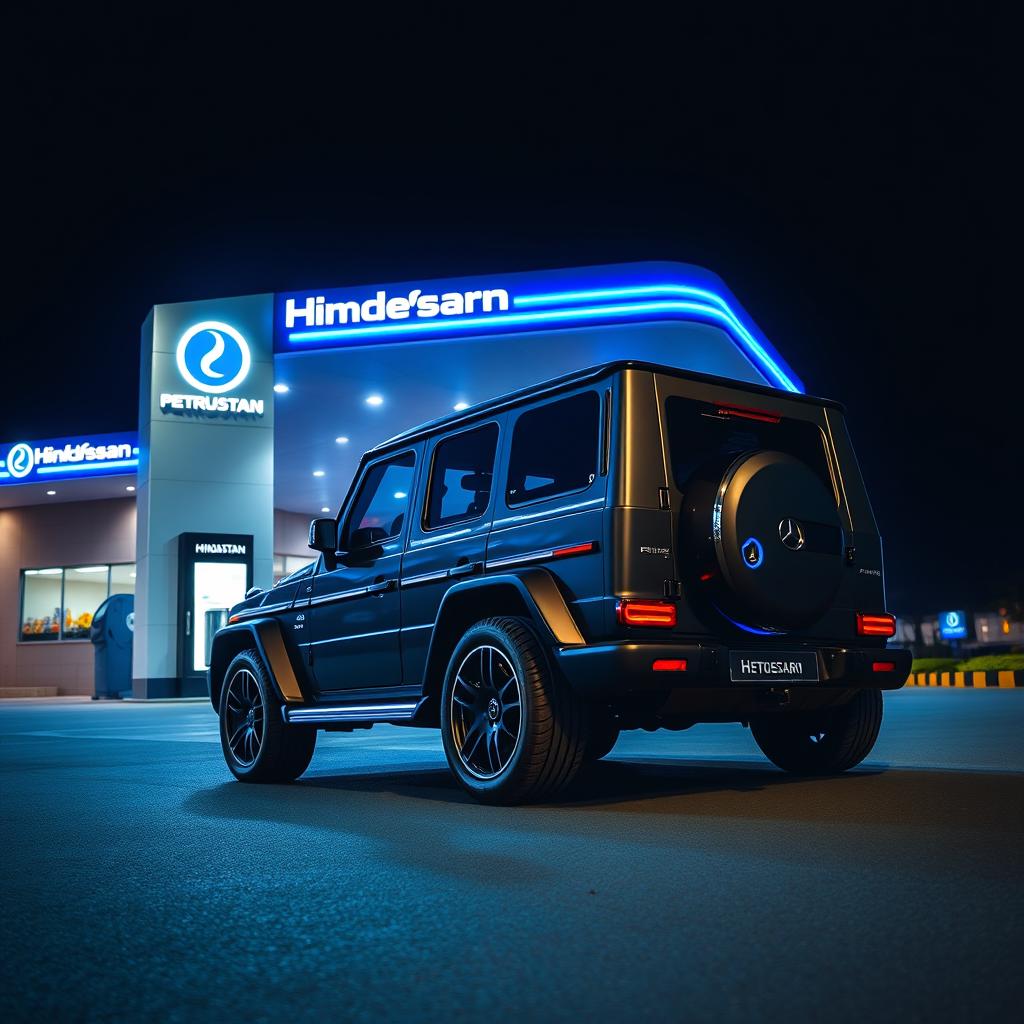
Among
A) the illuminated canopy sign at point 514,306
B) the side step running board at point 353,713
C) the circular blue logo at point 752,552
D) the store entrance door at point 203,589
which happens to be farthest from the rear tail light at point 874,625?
the store entrance door at point 203,589

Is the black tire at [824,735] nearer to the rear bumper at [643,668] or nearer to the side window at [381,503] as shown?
the rear bumper at [643,668]

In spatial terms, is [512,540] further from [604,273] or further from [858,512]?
[604,273]

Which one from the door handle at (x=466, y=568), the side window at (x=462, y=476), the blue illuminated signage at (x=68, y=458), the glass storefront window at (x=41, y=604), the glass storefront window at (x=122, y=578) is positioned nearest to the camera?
the door handle at (x=466, y=568)

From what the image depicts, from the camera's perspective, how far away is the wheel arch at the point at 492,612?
5.42 m

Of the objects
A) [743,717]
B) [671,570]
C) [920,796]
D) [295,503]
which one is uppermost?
[295,503]

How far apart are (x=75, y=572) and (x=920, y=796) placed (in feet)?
113

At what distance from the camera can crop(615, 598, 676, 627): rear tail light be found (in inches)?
207

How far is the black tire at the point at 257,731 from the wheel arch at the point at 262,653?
0.07 meters

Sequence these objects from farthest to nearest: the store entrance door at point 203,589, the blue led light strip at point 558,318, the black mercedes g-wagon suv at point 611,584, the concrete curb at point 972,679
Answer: the concrete curb at point 972,679 → the store entrance door at point 203,589 → the blue led light strip at point 558,318 → the black mercedes g-wagon suv at point 611,584

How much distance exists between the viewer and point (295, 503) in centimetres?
4041

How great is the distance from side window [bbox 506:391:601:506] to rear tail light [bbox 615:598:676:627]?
2.24ft

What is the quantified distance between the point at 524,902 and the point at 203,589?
2105 centimetres

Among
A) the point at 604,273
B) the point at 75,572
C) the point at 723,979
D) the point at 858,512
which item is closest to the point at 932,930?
the point at 723,979

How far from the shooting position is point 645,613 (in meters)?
5.29
